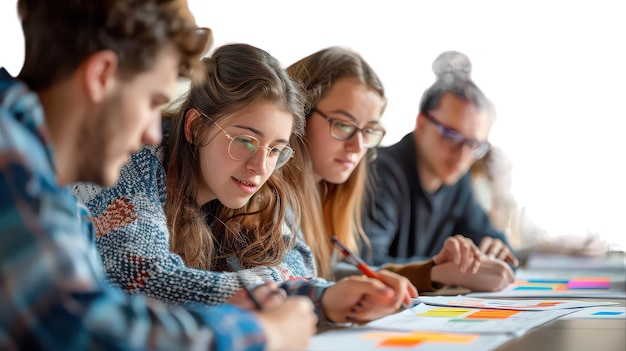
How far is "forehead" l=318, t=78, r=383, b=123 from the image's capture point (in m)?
2.24

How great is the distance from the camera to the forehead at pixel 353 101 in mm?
2236

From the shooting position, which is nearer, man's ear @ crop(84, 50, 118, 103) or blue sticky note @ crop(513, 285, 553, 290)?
man's ear @ crop(84, 50, 118, 103)

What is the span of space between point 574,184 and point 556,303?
8.05 feet

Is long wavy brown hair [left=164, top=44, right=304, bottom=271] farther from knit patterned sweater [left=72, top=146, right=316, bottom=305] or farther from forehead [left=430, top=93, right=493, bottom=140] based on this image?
forehead [left=430, top=93, right=493, bottom=140]

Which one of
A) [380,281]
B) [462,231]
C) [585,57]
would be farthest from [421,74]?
[380,281]

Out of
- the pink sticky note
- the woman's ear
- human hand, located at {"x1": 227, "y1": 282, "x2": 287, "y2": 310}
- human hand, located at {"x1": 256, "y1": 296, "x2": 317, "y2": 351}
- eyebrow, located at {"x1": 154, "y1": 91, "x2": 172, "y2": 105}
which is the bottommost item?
the pink sticky note

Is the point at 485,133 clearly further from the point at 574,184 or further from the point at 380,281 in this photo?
the point at 380,281

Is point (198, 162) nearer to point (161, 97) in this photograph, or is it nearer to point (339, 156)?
point (339, 156)

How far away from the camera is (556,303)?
171 cm

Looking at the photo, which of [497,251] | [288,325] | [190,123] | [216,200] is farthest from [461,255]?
[288,325]

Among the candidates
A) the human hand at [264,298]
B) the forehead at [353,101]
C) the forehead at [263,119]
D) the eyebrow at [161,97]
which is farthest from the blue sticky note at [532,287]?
the eyebrow at [161,97]

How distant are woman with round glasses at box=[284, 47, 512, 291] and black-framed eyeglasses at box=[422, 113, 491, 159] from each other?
19.9 inches

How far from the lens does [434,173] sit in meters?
3.01

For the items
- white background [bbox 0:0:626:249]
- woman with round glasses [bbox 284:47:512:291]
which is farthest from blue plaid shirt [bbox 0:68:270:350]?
white background [bbox 0:0:626:249]
